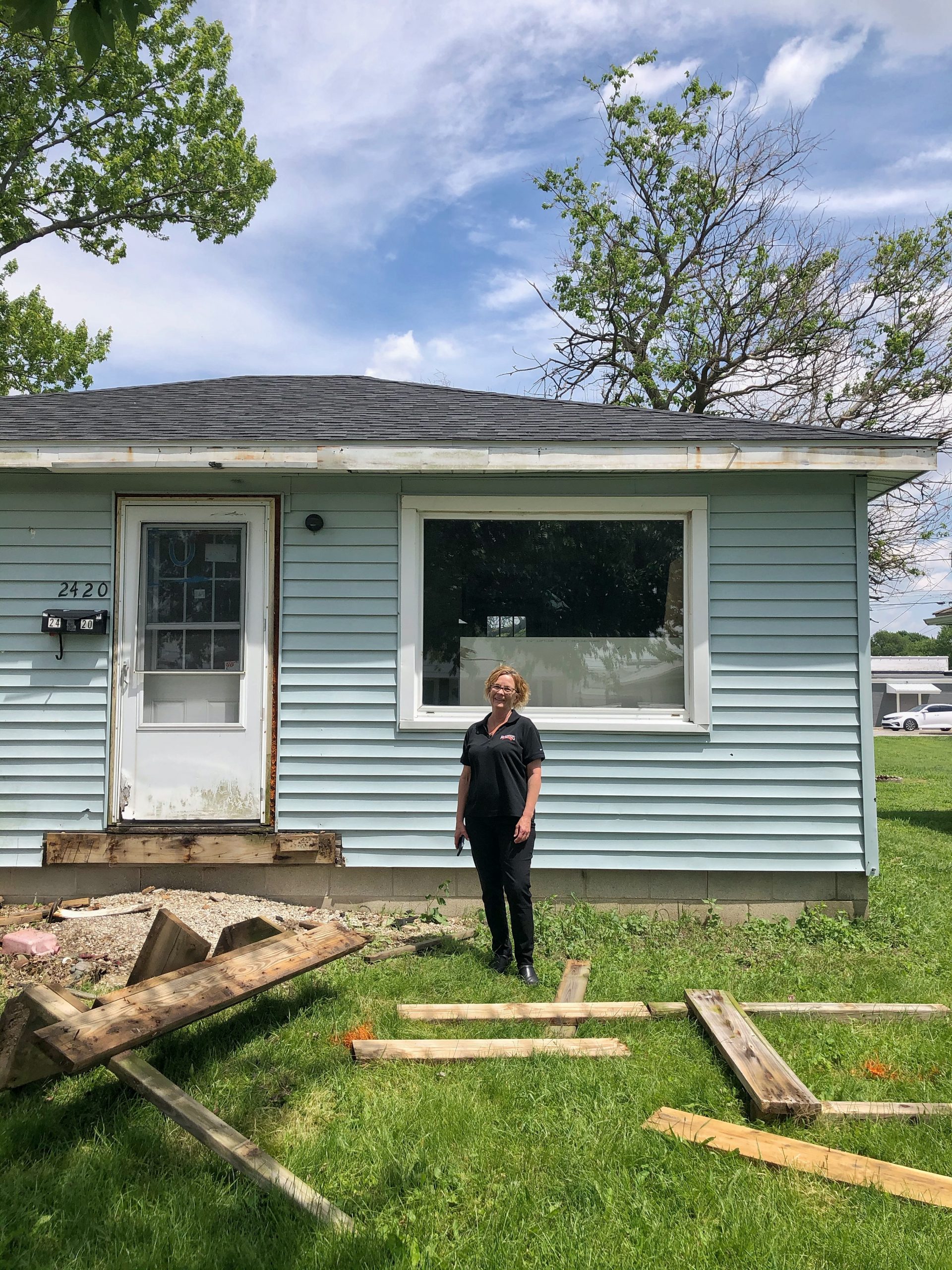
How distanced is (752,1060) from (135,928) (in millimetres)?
3564

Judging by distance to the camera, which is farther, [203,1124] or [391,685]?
[391,685]

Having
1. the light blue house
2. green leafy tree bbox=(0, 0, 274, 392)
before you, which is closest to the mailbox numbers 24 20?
the light blue house

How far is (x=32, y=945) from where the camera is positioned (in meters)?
4.82

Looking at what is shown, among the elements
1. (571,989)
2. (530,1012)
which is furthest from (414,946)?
(530,1012)

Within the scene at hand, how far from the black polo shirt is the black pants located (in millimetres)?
63

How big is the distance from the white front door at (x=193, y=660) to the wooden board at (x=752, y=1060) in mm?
3176

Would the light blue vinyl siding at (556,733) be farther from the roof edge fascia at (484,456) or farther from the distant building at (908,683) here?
the distant building at (908,683)

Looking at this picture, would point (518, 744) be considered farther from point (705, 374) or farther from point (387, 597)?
point (705, 374)

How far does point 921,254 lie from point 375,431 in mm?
16329

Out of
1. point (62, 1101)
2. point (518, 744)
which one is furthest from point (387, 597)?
point (62, 1101)

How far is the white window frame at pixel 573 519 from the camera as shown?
5805 millimetres

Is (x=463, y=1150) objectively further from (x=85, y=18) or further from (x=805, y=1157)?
(x=85, y=18)

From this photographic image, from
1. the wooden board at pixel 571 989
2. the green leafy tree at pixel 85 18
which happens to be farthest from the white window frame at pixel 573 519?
the green leafy tree at pixel 85 18

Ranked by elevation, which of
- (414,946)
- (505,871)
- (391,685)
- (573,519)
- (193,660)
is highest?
(573,519)
